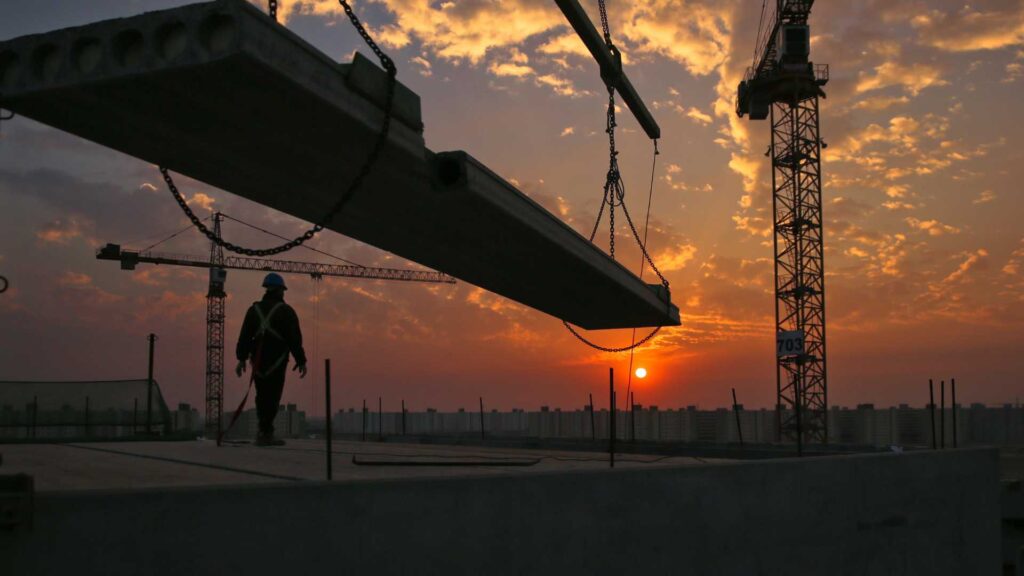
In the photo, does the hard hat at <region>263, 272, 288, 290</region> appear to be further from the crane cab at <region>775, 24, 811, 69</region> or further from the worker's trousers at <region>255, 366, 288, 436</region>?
the crane cab at <region>775, 24, 811, 69</region>

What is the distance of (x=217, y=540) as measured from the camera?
16.4 feet

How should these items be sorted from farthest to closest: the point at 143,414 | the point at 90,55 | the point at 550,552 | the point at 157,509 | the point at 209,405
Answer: the point at 209,405
the point at 143,414
the point at 90,55
the point at 550,552
the point at 157,509

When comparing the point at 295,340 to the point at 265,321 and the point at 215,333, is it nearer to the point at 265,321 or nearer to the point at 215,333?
the point at 265,321

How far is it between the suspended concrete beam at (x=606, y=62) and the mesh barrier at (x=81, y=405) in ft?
49.4

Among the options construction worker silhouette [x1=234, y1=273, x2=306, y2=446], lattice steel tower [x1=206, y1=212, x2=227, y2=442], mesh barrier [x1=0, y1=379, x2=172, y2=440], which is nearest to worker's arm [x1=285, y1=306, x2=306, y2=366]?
construction worker silhouette [x1=234, y1=273, x2=306, y2=446]

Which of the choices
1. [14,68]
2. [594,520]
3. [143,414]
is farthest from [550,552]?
[143,414]

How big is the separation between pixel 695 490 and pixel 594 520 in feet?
3.88

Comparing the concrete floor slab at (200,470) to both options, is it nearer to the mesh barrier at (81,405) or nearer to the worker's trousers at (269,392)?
the worker's trousers at (269,392)

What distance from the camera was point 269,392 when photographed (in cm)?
1252

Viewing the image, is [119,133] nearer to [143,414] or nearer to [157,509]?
[157,509]

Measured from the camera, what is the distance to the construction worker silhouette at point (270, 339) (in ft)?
39.7

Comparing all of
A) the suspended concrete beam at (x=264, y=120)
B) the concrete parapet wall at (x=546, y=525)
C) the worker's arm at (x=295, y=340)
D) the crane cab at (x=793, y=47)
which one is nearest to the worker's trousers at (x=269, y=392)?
the worker's arm at (x=295, y=340)

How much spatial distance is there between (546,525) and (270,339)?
6894 millimetres

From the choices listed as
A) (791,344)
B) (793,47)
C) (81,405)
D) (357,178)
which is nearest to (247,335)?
(357,178)
